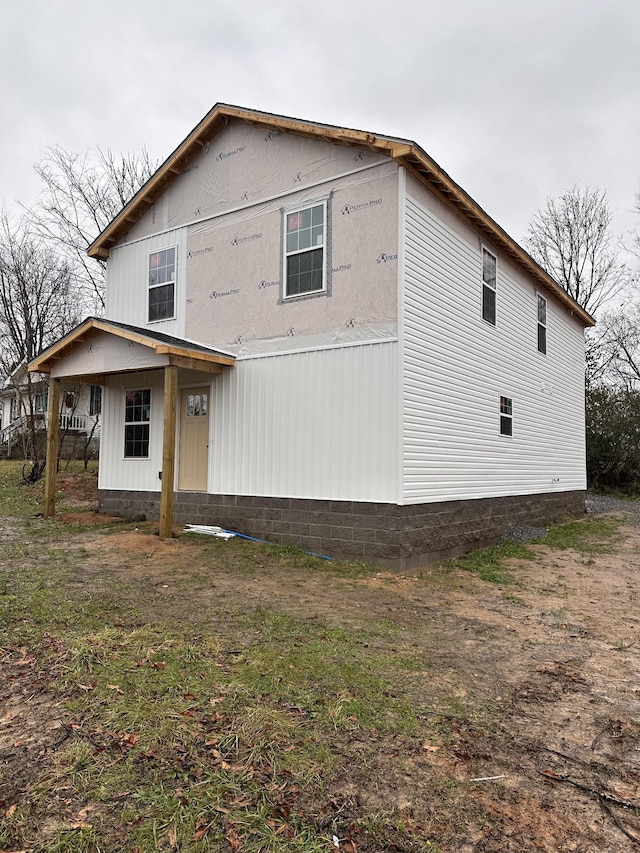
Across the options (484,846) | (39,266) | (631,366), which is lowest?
(484,846)

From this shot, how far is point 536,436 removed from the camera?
13.5 m

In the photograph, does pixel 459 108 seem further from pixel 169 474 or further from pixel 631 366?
pixel 169 474

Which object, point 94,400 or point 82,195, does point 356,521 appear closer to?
point 82,195

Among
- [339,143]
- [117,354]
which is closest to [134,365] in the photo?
[117,354]

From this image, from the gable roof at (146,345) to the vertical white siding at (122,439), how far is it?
1.28 m

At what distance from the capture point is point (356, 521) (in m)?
8.59

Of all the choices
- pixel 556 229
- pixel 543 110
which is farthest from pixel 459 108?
pixel 556 229

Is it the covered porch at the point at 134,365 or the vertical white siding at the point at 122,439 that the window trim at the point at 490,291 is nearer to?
Result: the covered porch at the point at 134,365

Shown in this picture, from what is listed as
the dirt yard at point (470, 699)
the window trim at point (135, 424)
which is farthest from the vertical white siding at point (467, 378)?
the window trim at point (135, 424)

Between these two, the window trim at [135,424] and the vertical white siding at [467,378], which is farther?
the window trim at [135,424]

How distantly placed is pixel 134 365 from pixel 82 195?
13.8 metres

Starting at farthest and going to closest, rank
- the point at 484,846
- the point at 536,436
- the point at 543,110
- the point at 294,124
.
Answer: the point at 543,110, the point at 536,436, the point at 294,124, the point at 484,846

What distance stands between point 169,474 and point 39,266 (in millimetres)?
16273

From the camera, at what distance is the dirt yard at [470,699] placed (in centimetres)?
260
